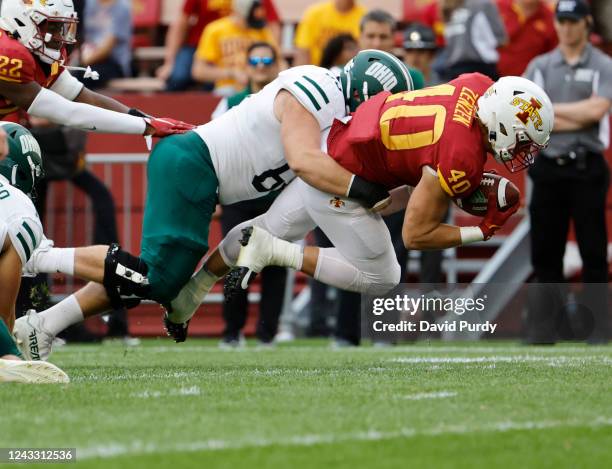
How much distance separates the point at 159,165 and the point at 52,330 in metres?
0.90

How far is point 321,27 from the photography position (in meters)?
10.8

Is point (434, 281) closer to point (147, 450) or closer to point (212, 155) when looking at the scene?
point (212, 155)

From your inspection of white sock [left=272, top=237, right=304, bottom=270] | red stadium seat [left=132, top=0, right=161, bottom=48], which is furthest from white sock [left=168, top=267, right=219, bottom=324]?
red stadium seat [left=132, top=0, right=161, bottom=48]

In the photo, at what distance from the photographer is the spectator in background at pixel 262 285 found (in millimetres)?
8898

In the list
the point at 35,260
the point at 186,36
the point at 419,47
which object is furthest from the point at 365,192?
the point at 186,36

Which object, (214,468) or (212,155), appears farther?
(212,155)

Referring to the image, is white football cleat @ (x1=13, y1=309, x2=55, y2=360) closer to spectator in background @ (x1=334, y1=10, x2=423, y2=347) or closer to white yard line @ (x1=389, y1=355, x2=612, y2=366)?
white yard line @ (x1=389, y1=355, x2=612, y2=366)

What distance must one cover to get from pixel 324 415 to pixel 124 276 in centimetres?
198

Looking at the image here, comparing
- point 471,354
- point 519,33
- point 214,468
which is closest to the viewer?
point 214,468

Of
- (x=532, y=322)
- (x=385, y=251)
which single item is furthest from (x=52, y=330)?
(x=532, y=322)

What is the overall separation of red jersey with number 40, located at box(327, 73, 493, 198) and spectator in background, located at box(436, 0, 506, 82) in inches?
165

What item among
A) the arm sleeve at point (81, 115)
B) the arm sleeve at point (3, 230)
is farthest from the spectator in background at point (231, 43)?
the arm sleeve at point (3, 230)

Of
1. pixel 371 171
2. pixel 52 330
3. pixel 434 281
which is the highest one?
pixel 371 171

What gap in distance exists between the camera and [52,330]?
6074 mm
